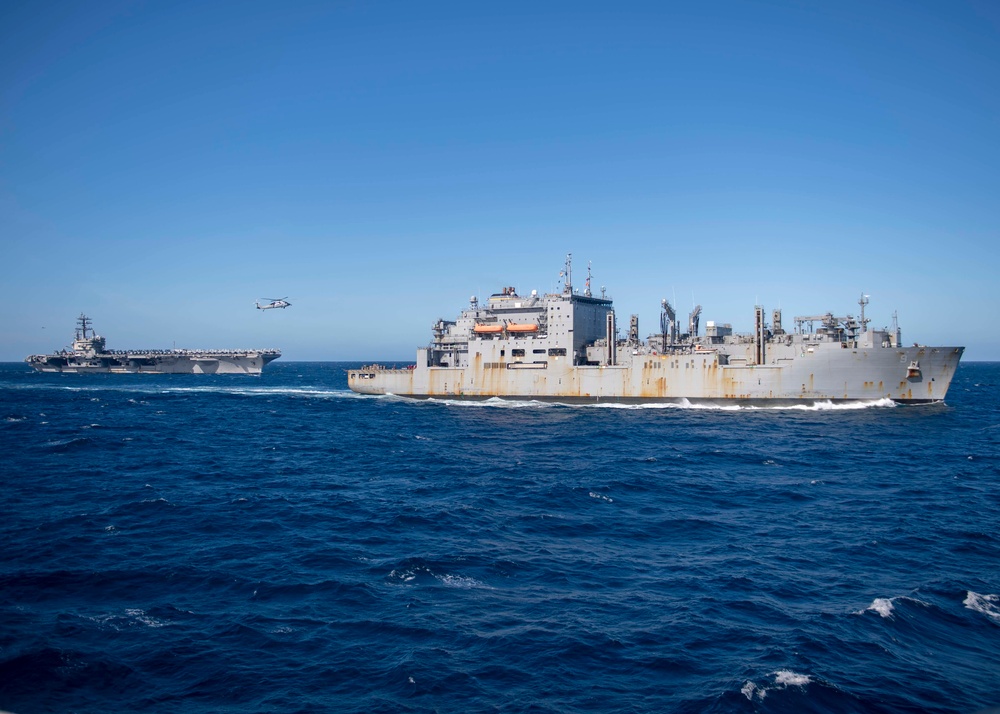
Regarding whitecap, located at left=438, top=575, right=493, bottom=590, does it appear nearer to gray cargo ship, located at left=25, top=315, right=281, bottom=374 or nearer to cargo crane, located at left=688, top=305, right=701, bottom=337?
cargo crane, located at left=688, top=305, right=701, bottom=337

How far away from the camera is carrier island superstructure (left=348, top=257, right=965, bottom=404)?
4750 cm

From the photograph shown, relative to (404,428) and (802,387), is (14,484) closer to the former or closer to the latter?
(404,428)

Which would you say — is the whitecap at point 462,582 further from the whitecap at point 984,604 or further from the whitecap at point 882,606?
the whitecap at point 984,604

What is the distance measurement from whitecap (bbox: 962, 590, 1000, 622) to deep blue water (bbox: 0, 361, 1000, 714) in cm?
5

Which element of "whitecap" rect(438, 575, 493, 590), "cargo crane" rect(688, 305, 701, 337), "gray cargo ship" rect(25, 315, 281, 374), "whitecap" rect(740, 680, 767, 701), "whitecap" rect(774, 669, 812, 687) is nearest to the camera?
"whitecap" rect(740, 680, 767, 701)

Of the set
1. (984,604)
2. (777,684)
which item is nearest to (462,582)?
(777,684)

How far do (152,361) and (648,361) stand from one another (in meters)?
107

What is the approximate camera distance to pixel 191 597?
14.3 meters

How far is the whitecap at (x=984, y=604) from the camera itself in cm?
1362

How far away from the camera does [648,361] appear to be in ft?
177

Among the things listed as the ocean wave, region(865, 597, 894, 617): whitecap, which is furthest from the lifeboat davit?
the ocean wave

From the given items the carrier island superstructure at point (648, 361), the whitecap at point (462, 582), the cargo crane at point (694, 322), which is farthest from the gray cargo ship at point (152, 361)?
the whitecap at point (462, 582)

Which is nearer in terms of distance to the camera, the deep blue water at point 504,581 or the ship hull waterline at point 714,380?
the deep blue water at point 504,581

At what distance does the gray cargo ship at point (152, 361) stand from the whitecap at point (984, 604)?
117 metres
